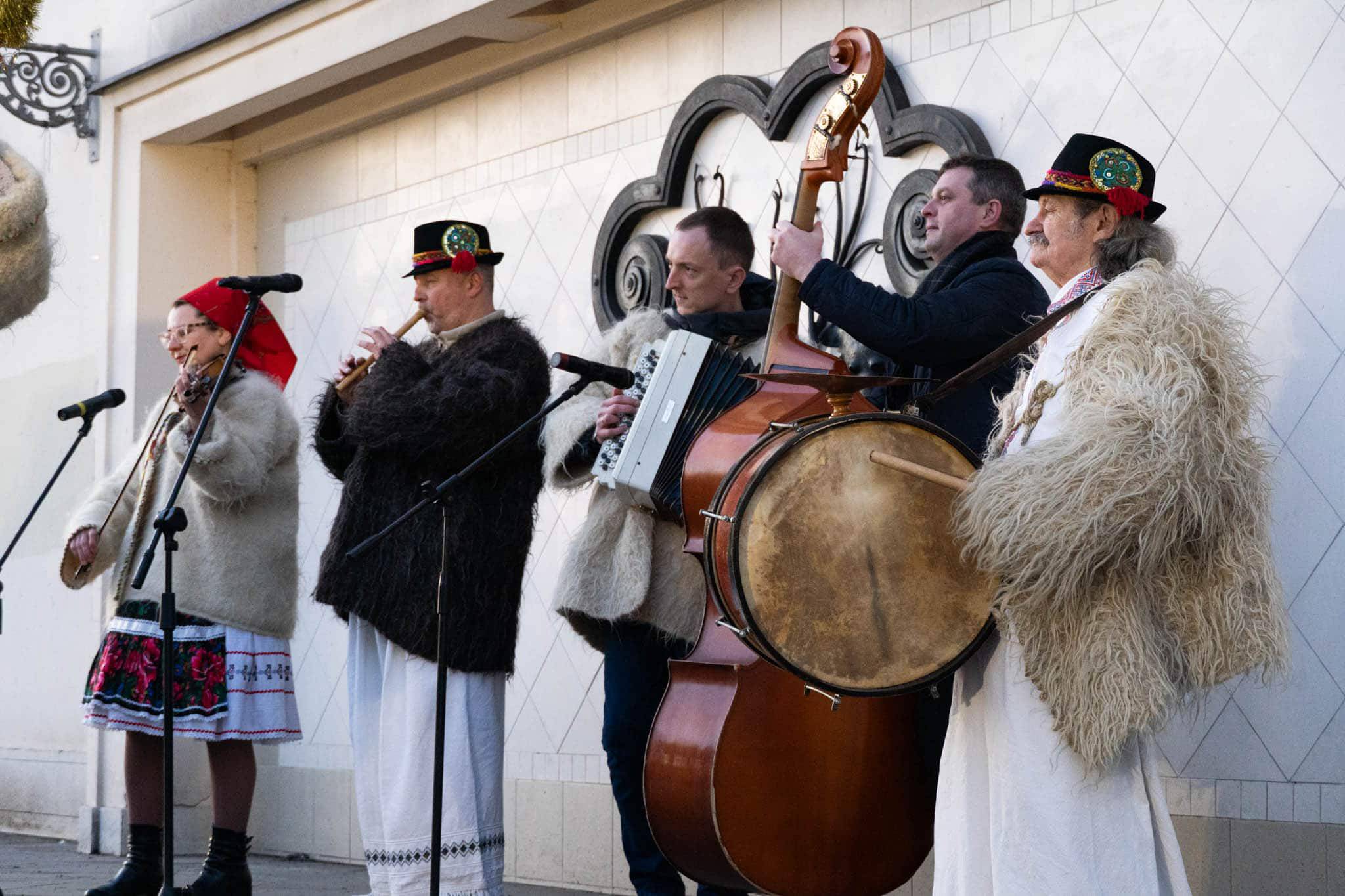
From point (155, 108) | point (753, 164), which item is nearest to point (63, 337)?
point (155, 108)

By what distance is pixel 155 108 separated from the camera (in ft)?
25.7

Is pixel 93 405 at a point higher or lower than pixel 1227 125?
lower

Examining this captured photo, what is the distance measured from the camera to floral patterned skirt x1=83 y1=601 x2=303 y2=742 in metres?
5.12

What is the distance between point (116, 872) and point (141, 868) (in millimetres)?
A: 1749

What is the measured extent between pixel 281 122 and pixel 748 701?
16.3 feet

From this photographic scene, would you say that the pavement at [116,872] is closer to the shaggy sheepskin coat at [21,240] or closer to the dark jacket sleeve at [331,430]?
the dark jacket sleeve at [331,430]

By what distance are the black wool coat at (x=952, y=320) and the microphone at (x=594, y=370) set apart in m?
0.52

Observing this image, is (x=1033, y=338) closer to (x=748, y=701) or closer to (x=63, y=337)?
(x=748, y=701)

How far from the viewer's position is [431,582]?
15.4ft

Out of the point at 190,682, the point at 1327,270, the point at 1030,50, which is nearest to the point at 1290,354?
the point at 1327,270

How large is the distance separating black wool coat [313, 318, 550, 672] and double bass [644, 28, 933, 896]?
1.07m

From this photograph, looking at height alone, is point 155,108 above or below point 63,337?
above

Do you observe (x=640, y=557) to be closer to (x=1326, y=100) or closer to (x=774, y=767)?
(x=774, y=767)

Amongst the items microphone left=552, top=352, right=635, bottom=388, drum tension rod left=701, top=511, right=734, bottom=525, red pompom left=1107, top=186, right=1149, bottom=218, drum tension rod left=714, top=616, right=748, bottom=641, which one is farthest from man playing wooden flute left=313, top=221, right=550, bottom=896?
red pompom left=1107, top=186, right=1149, bottom=218
